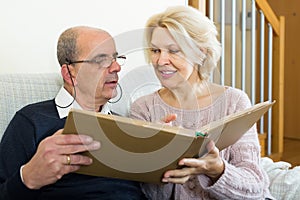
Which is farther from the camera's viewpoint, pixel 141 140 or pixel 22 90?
pixel 22 90

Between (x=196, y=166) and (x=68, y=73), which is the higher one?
(x=68, y=73)

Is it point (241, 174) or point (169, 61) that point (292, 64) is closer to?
point (169, 61)

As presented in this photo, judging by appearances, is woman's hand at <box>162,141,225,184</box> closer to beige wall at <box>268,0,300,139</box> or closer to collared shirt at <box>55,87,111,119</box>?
collared shirt at <box>55,87,111,119</box>

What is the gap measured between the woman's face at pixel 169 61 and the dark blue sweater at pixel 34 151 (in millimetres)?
360

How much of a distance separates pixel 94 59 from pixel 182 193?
1.62 ft

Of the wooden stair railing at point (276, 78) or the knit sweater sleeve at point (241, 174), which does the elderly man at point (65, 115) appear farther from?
the wooden stair railing at point (276, 78)

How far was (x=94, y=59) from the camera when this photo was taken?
4.54 ft

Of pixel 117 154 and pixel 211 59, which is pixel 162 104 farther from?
pixel 117 154

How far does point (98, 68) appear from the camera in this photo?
1388mm

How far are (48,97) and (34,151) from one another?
266mm

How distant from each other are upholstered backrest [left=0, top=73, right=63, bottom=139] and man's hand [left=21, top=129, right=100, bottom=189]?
13.8 inches

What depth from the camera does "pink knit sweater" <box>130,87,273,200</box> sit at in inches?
50.0

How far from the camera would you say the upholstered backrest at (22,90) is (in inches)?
55.4

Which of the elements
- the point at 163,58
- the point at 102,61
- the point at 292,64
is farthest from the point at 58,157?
Result: the point at 292,64
